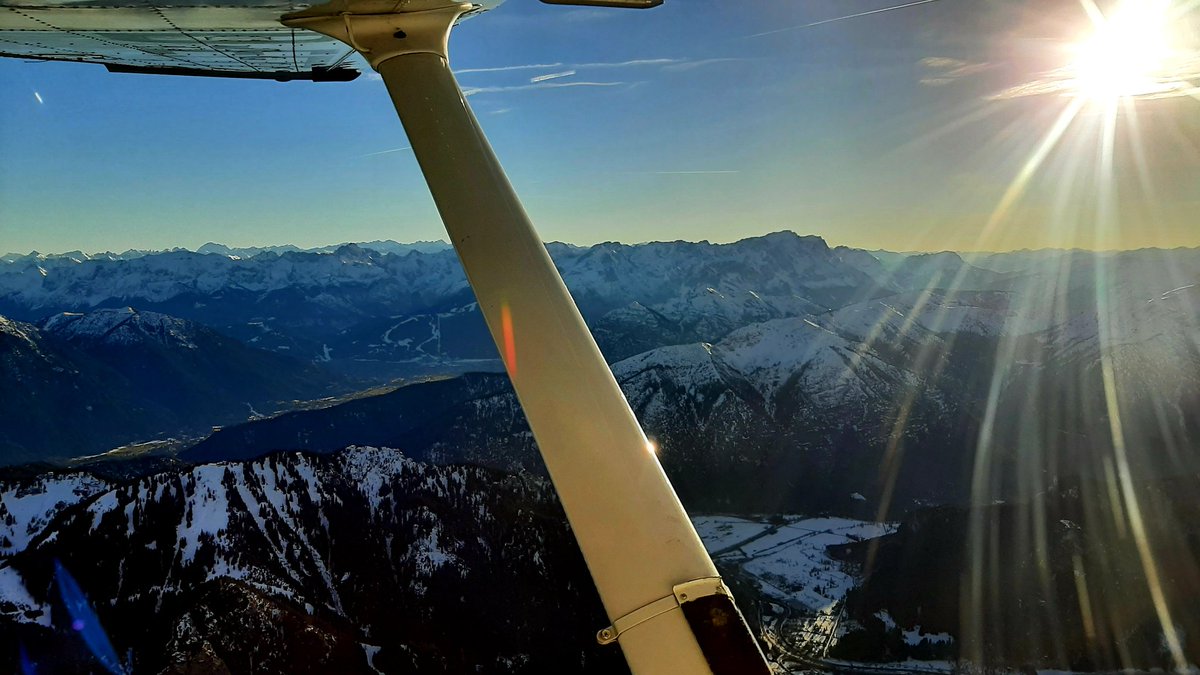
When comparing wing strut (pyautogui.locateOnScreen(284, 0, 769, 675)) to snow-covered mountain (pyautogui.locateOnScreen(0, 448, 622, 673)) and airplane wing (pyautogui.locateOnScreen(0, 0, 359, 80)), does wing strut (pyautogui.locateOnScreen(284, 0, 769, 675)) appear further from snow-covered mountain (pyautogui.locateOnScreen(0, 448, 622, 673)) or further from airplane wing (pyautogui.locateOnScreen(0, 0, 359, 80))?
snow-covered mountain (pyautogui.locateOnScreen(0, 448, 622, 673))

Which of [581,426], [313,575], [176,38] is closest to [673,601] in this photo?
[581,426]

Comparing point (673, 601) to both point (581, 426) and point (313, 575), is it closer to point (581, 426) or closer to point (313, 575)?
point (581, 426)

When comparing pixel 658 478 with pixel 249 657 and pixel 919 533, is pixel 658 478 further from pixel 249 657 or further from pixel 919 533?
pixel 919 533

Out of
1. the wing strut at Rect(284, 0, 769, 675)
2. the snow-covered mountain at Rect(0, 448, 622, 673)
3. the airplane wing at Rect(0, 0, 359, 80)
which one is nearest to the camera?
the wing strut at Rect(284, 0, 769, 675)

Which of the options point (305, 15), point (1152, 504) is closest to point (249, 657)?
point (305, 15)

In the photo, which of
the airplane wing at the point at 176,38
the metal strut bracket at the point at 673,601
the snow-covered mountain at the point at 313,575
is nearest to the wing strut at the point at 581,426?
the metal strut bracket at the point at 673,601

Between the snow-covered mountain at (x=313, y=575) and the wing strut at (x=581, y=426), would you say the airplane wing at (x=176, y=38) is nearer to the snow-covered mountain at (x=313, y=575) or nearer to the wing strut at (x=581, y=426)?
the wing strut at (x=581, y=426)

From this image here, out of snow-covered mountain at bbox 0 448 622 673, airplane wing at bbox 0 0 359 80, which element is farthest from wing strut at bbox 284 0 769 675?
snow-covered mountain at bbox 0 448 622 673
